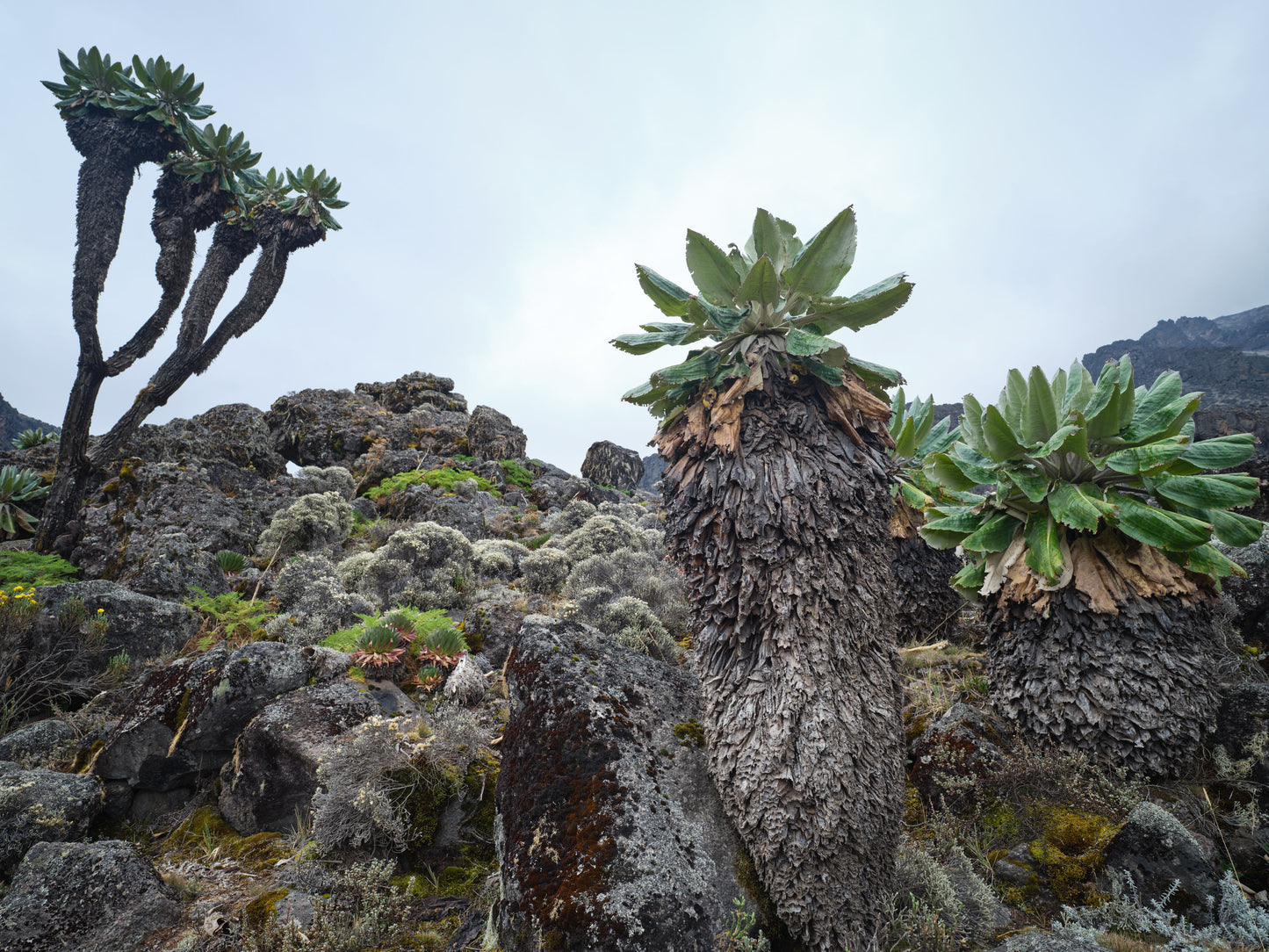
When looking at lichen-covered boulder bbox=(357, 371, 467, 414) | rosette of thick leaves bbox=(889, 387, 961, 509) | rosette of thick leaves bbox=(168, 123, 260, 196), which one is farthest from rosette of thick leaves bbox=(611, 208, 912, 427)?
lichen-covered boulder bbox=(357, 371, 467, 414)

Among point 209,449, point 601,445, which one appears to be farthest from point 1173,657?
point 601,445

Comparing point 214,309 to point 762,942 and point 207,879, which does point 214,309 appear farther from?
point 762,942

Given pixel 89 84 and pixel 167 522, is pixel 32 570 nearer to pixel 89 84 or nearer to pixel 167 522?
pixel 167 522

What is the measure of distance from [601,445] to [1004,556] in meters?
22.6

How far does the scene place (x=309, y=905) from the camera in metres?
3.10

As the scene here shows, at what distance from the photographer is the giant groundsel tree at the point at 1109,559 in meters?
3.76

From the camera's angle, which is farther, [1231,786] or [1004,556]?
[1004,556]

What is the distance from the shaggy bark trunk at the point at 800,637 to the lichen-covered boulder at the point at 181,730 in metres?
4.26

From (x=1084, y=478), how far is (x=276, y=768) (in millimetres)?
6886

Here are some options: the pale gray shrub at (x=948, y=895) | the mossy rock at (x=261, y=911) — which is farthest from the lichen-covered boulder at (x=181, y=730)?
the pale gray shrub at (x=948, y=895)

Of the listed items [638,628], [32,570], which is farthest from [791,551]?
[32,570]

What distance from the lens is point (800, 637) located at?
9.33ft

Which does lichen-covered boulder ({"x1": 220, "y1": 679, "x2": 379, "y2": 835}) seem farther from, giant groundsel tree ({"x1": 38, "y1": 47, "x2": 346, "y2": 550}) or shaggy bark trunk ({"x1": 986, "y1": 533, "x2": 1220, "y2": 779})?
giant groundsel tree ({"x1": 38, "y1": 47, "x2": 346, "y2": 550})

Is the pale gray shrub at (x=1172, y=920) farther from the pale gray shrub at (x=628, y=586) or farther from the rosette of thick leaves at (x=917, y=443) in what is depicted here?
the pale gray shrub at (x=628, y=586)
